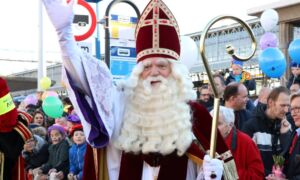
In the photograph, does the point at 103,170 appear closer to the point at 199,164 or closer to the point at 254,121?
the point at 199,164

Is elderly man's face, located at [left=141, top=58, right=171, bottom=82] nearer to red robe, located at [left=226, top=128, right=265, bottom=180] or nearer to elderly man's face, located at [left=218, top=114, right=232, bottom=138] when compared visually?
elderly man's face, located at [left=218, top=114, right=232, bottom=138]

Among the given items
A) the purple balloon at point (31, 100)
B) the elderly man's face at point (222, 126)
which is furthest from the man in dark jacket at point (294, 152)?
the purple balloon at point (31, 100)

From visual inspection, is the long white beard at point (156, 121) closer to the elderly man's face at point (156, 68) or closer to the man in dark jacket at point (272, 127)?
the elderly man's face at point (156, 68)

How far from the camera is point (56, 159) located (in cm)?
695

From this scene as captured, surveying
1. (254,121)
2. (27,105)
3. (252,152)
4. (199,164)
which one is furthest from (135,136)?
(27,105)

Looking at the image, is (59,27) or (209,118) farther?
(209,118)

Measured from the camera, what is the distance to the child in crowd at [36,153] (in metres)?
7.27

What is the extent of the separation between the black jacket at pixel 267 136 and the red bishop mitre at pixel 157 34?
5.94 ft

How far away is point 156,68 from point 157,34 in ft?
0.75

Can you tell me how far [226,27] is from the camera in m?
10.3

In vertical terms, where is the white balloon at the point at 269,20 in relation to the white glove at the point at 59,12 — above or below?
above

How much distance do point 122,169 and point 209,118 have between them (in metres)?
0.62

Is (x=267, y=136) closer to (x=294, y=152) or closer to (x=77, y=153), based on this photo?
(x=294, y=152)

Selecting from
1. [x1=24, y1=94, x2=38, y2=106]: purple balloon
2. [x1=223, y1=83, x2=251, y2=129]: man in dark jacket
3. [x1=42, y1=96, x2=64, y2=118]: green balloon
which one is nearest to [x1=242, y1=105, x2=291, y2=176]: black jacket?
[x1=223, y1=83, x2=251, y2=129]: man in dark jacket
